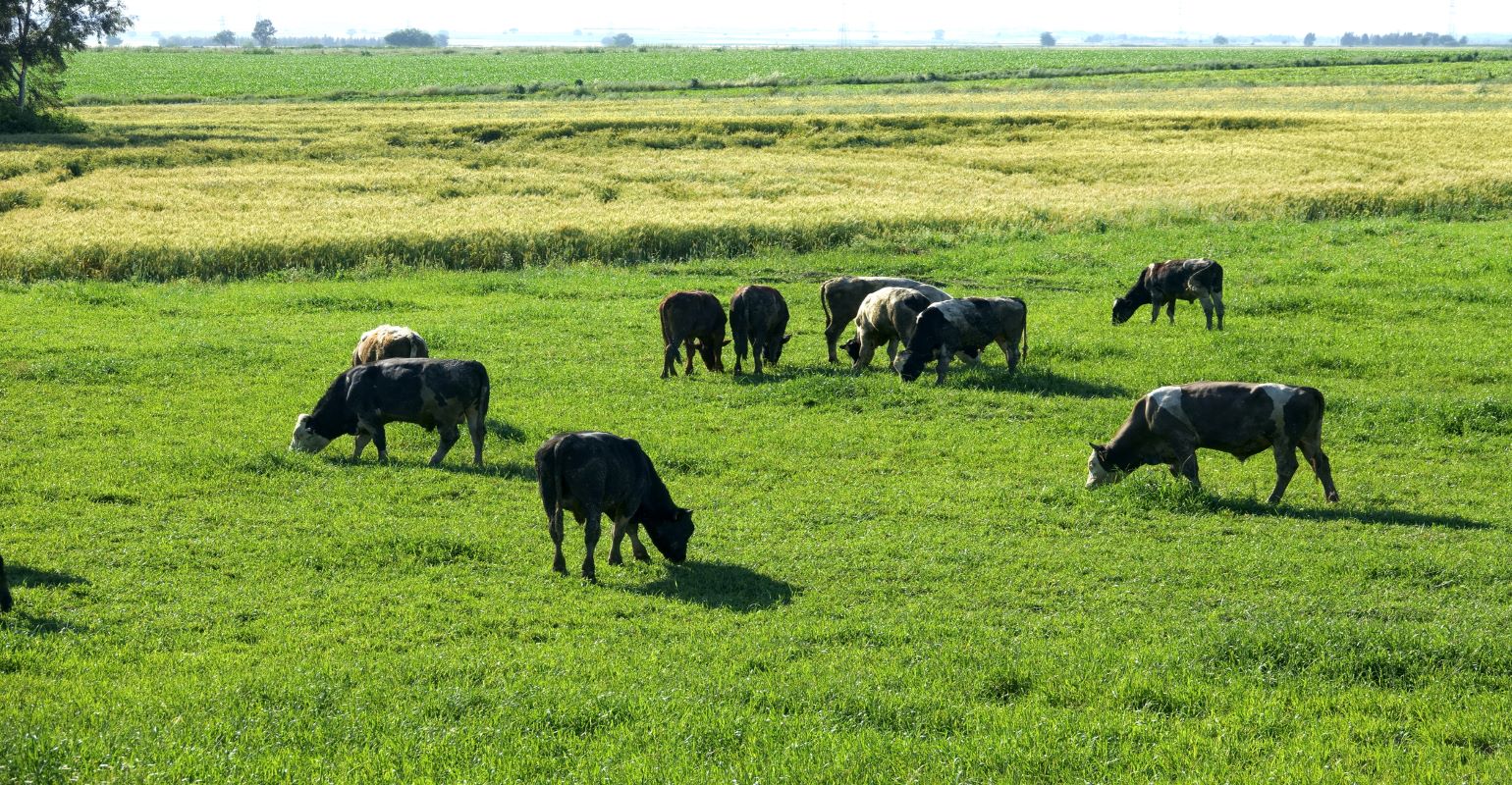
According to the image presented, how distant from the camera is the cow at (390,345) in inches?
792

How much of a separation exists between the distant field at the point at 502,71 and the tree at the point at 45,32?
22028 millimetres

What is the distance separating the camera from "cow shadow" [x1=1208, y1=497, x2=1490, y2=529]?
48.2 ft

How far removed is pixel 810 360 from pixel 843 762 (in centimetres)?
1707

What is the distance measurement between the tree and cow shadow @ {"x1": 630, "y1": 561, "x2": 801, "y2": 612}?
2710 inches

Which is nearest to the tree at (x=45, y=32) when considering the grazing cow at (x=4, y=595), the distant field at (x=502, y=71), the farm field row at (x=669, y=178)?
the farm field row at (x=669, y=178)

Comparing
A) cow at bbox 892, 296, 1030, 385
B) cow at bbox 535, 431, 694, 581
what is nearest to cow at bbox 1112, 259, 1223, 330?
cow at bbox 892, 296, 1030, 385

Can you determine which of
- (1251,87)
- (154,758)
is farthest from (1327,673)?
(1251,87)

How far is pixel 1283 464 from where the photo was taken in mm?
15469

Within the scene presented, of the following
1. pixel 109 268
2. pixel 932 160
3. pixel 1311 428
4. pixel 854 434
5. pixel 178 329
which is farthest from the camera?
pixel 932 160

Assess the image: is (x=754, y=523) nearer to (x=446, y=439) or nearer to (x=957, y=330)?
(x=446, y=439)

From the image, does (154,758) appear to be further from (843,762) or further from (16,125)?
(16,125)

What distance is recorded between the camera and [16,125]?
7150 centimetres

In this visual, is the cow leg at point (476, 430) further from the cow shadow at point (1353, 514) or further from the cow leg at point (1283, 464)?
the cow leg at point (1283, 464)

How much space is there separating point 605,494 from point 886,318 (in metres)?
11.3
